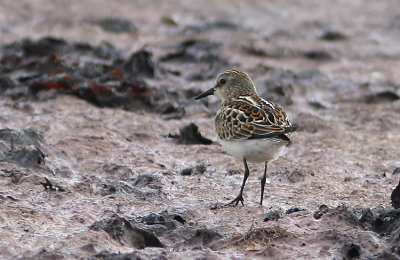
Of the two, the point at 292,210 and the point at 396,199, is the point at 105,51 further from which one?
the point at 396,199

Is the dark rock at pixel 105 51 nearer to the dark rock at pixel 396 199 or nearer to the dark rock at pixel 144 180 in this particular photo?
the dark rock at pixel 144 180

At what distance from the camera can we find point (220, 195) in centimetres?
679

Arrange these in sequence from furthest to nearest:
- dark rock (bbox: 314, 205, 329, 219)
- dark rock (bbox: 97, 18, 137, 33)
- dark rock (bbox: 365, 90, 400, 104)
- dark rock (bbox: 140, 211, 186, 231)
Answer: dark rock (bbox: 97, 18, 137, 33) < dark rock (bbox: 365, 90, 400, 104) < dark rock (bbox: 314, 205, 329, 219) < dark rock (bbox: 140, 211, 186, 231)

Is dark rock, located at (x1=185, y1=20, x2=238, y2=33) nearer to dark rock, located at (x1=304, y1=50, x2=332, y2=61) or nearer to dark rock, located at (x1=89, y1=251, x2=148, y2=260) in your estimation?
dark rock, located at (x1=304, y1=50, x2=332, y2=61)

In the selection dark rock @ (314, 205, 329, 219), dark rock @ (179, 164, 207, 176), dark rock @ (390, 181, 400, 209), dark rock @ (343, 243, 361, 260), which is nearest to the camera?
dark rock @ (343, 243, 361, 260)

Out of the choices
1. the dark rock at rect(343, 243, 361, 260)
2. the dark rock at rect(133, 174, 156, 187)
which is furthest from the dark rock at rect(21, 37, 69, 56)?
the dark rock at rect(343, 243, 361, 260)

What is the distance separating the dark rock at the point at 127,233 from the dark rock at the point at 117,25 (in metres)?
8.30

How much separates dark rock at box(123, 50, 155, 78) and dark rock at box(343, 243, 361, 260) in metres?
6.27

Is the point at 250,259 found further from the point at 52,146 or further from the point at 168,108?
the point at 168,108

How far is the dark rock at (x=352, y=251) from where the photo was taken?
5.09m

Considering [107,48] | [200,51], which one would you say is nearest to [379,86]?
[200,51]

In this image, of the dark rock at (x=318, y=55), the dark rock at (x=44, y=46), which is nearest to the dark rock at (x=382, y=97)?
the dark rock at (x=318, y=55)

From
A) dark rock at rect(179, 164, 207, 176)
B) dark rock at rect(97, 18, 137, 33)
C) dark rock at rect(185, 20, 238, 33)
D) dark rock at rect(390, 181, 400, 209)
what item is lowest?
dark rock at rect(179, 164, 207, 176)

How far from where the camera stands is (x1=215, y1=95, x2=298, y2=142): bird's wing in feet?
20.9
